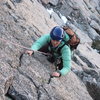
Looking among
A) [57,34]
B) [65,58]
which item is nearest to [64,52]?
[65,58]

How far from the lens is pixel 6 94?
8102 millimetres

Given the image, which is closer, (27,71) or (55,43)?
(27,71)

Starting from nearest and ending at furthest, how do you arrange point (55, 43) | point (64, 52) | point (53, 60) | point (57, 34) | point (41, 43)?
point (57, 34) → point (55, 43) → point (64, 52) → point (41, 43) → point (53, 60)

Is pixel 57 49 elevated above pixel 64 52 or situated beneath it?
elevated above

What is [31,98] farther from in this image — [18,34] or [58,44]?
[18,34]

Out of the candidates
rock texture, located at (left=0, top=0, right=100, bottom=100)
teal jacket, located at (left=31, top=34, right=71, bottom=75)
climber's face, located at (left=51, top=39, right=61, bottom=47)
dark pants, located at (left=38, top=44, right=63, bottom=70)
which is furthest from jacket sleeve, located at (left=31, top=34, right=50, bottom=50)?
climber's face, located at (left=51, top=39, right=61, bottom=47)

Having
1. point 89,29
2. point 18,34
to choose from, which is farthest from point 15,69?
point 89,29

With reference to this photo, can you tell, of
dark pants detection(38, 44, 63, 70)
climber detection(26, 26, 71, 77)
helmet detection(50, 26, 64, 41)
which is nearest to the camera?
helmet detection(50, 26, 64, 41)

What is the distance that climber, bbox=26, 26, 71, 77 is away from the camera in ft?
29.7

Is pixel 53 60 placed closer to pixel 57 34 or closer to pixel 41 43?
pixel 41 43

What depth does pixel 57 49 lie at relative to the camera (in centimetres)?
945

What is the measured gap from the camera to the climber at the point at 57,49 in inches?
357

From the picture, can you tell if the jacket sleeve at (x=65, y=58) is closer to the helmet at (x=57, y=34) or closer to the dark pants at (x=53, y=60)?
the dark pants at (x=53, y=60)

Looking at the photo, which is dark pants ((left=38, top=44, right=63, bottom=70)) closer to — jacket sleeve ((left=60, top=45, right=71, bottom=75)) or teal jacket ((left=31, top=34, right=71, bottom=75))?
teal jacket ((left=31, top=34, right=71, bottom=75))
